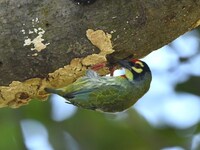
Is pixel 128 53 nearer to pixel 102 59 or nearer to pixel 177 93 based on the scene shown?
pixel 102 59

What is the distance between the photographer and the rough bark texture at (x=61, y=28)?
7.66 ft

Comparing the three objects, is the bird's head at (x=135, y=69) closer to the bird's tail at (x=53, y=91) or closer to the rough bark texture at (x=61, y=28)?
the rough bark texture at (x=61, y=28)

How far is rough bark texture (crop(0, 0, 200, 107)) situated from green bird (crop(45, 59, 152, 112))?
13 centimetres

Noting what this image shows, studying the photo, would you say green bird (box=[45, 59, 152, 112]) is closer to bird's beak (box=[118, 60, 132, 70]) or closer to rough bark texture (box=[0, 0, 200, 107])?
bird's beak (box=[118, 60, 132, 70])

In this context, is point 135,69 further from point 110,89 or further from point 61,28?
point 61,28

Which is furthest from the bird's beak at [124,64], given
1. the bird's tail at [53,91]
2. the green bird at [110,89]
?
the bird's tail at [53,91]

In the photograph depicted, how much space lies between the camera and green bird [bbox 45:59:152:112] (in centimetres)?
254

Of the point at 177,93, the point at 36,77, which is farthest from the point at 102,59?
the point at 177,93

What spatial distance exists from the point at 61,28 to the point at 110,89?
14.9 inches

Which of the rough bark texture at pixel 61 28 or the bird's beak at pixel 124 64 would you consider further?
the bird's beak at pixel 124 64

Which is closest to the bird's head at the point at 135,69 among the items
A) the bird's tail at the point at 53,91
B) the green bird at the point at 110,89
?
the green bird at the point at 110,89

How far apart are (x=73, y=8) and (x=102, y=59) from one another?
0.27 metres

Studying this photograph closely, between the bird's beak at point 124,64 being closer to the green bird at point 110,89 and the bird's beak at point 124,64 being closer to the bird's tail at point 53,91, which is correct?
the green bird at point 110,89

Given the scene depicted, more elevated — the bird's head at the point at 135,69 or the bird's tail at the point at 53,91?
the bird's head at the point at 135,69
